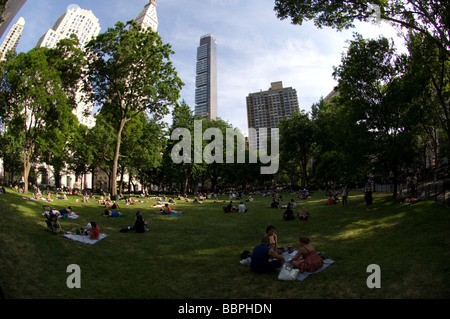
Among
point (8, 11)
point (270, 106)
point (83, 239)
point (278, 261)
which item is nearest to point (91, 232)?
point (83, 239)

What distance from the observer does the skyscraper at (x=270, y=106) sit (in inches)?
5595

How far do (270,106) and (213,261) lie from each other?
14718cm

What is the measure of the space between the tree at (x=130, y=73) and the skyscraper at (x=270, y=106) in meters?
106

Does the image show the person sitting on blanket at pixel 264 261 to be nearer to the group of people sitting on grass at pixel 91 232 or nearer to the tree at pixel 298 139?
the group of people sitting on grass at pixel 91 232

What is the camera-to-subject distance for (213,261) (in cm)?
862

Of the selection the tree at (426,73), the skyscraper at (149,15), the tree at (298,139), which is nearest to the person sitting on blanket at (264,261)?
the tree at (426,73)

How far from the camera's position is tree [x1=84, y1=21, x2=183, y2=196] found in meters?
27.3

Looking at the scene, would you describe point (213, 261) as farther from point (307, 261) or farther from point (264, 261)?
point (307, 261)

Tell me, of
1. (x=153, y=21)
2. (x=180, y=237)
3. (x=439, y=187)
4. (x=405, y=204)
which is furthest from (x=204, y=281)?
(x=153, y=21)

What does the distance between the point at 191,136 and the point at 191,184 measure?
19859 mm

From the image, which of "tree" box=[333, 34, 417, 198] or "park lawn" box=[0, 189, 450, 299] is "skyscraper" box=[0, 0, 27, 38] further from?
"tree" box=[333, 34, 417, 198]

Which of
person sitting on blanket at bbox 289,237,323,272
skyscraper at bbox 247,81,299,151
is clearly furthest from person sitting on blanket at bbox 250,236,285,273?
skyscraper at bbox 247,81,299,151

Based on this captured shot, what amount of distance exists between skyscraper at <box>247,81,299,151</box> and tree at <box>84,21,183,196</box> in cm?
10590
